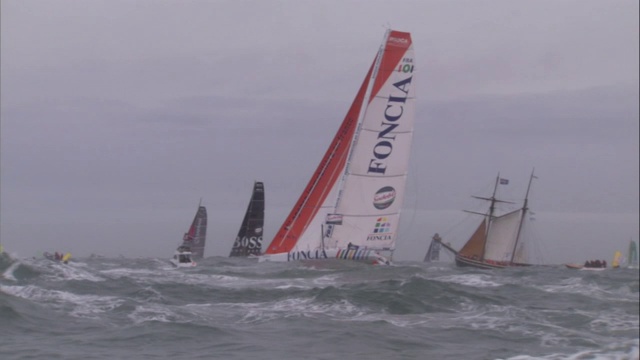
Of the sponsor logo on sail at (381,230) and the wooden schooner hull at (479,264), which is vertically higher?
the sponsor logo on sail at (381,230)

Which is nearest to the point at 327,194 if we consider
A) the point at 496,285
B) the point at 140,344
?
the point at 496,285

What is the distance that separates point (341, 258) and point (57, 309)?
1912cm

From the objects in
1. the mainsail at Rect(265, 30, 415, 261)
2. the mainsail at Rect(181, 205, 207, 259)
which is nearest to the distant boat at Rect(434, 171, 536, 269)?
the mainsail at Rect(181, 205, 207, 259)

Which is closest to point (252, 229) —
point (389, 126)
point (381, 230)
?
point (381, 230)

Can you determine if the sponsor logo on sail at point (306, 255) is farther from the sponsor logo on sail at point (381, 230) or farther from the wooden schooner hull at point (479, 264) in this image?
the wooden schooner hull at point (479, 264)

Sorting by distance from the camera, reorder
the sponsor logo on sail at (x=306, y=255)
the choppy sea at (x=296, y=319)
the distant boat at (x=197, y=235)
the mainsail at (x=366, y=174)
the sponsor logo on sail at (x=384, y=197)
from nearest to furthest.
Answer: the choppy sea at (x=296, y=319), the sponsor logo on sail at (x=306, y=255), the mainsail at (x=366, y=174), the sponsor logo on sail at (x=384, y=197), the distant boat at (x=197, y=235)

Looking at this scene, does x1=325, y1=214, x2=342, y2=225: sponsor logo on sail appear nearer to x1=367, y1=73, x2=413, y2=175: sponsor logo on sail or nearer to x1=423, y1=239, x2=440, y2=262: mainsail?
x1=367, y1=73, x2=413, y2=175: sponsor logo on sail

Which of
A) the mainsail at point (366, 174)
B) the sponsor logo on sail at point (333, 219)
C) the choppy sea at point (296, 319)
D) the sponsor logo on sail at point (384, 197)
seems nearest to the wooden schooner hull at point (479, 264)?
the sponsor logo on sail at point (384, 197)

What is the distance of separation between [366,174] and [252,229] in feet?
54.1

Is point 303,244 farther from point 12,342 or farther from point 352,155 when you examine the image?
point 12,342

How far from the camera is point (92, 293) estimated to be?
717 inches

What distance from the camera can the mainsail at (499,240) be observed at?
5488 centimetres

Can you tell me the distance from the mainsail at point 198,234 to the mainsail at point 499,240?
15.6 meters

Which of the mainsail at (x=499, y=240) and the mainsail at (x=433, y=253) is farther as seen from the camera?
the mainsail at (x=433, y=253)
